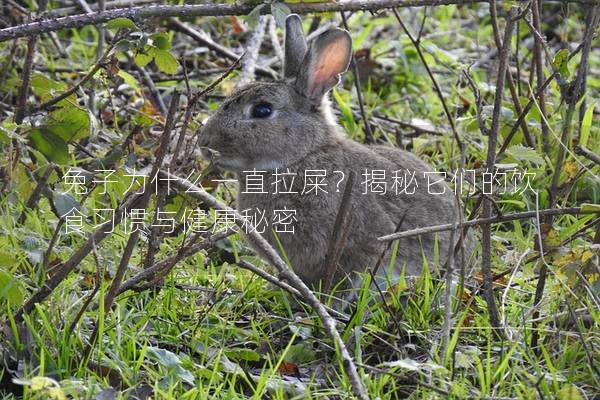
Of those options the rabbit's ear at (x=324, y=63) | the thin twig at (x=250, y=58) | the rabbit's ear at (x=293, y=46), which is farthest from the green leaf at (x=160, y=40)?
the thin twig at (x=250, y=58)

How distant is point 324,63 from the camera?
4.51m

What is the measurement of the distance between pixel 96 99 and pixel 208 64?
1.78 metres

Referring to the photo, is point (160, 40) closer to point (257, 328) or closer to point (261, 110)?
point (261, 110)

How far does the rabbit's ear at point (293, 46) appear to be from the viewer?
4.67 m

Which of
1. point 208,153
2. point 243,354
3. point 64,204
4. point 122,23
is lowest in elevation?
point 243,354

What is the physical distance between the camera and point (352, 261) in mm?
4121

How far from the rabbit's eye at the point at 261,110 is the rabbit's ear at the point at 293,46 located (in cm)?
30

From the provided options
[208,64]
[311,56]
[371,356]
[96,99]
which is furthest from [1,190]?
[208,64]

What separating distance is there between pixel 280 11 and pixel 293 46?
3.02 feet

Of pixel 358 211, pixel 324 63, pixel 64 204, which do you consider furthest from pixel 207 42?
pixel 64 204

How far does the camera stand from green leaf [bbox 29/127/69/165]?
12.7 ft

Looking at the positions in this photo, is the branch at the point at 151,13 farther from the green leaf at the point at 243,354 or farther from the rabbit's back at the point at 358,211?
the green leaf at the point at 243,354

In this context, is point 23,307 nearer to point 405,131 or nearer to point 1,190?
point 1,190

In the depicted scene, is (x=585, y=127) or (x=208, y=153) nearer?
(x=208, y=153)
